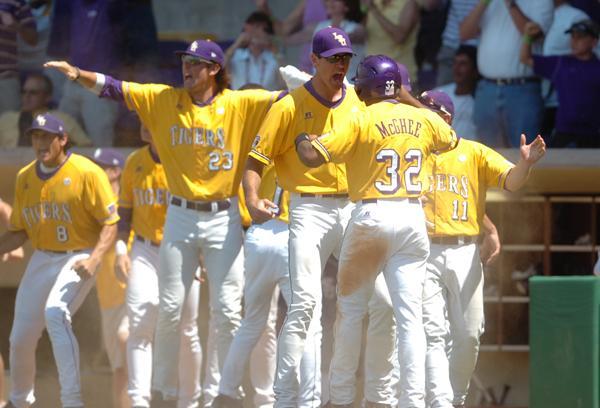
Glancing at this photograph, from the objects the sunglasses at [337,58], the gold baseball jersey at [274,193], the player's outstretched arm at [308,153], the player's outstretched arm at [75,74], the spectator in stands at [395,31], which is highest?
the spectator in stands at [395,31]

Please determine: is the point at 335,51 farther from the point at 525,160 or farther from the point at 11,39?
the point at 11,39

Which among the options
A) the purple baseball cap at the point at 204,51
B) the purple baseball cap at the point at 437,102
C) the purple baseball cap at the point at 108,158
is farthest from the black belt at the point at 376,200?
the purple baseball cap at the point at 108,158

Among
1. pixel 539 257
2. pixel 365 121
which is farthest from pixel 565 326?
pixel 539 257

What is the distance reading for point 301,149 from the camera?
7.29 meters

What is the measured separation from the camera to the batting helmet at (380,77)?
7469 mm

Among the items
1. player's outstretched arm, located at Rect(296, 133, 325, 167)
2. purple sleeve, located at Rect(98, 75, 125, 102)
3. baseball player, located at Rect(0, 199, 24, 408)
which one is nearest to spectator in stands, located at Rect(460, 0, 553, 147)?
purple sleeve, located at Rect(98, 75, 125, 102)

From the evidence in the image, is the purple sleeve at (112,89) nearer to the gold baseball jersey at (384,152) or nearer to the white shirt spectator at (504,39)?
the gold baseball jersey at (384,152)

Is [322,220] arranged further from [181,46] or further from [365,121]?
[181,46]

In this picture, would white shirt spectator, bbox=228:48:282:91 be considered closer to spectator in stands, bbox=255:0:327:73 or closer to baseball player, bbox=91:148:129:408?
spectator in stands, bbox=255:0:327:73

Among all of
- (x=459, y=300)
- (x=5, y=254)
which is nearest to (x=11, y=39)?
(x=5, y=254)

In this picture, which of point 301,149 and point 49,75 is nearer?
point 301,149

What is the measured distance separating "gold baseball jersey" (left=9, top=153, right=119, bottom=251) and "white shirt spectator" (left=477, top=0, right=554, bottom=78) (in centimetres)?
365

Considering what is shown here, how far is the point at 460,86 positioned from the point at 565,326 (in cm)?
489

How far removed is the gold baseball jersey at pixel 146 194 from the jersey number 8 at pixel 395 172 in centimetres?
240
